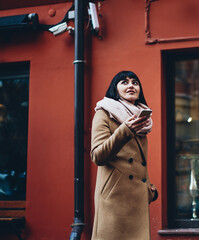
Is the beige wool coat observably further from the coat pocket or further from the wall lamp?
the wall lamp

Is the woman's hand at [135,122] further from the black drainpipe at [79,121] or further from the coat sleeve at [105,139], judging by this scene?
the black drainpipe at [79,121]

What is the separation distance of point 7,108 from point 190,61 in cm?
294

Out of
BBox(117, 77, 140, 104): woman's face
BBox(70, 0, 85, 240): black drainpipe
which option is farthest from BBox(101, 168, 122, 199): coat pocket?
BBox(70, 0, 85, 240): black drainpipe

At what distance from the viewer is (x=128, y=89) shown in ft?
13.3

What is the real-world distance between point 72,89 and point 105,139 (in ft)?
8.87

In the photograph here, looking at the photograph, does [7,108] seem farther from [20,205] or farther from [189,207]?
[189,207]

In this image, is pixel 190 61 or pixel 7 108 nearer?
pixel 190 61

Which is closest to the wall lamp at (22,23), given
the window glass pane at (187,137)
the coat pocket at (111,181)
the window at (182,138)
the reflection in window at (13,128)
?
the reflection in window at (13,128)

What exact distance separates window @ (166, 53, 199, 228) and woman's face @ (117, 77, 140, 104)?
2.34 m

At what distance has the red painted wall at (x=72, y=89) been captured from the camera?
604cm

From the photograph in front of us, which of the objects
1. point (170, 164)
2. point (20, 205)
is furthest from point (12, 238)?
point (170, 164)

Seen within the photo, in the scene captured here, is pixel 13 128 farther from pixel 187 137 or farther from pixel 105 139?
pixel 105 139

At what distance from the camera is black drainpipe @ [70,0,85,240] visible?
590 cm

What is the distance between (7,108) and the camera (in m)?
7.07
